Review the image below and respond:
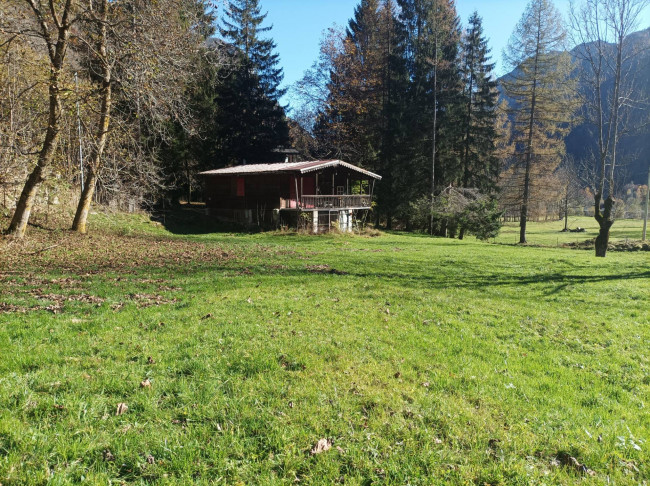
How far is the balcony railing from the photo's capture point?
2603cm

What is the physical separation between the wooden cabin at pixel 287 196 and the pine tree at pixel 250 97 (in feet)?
18.1

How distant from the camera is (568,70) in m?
29.0

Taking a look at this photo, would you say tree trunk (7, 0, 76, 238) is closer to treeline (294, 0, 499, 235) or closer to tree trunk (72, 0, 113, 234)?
tree trunk (72, 0, 113, 234)

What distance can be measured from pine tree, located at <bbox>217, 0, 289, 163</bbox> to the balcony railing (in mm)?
10991

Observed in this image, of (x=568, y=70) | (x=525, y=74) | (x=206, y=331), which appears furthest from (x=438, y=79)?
(x=206, y=331)

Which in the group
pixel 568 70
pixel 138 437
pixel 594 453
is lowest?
pixel 594 453

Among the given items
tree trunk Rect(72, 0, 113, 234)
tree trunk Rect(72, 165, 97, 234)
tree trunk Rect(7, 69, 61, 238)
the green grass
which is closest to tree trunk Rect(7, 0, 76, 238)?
tree trunk Rect(7, 69, 61, 238)

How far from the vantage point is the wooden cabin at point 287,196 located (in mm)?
25812

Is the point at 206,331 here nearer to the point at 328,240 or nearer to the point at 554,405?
the point at 554,405

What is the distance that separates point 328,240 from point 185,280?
12939 mm

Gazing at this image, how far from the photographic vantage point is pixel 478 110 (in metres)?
37.9

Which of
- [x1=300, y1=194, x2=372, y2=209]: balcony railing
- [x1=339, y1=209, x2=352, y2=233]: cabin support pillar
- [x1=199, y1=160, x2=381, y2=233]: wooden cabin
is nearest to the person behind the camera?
[x1=199, y1=160, x2=381, y2=233]: wooden cabin

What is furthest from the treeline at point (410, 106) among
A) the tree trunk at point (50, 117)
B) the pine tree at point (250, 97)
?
the tree trunk at point (50, 117)

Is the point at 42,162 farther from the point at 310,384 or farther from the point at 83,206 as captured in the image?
the point at 310,384
